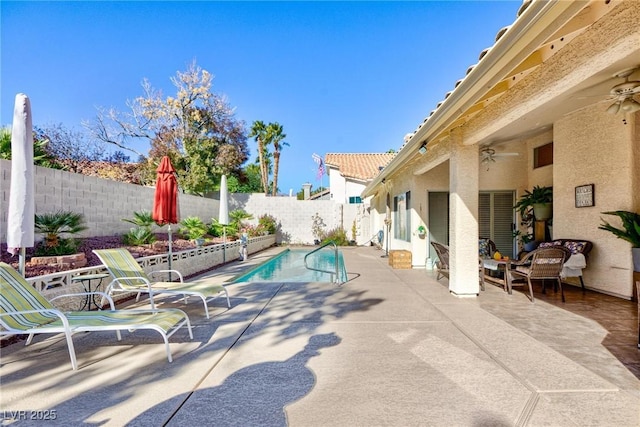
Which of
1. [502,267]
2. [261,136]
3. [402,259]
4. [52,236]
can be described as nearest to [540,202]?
[502,267]

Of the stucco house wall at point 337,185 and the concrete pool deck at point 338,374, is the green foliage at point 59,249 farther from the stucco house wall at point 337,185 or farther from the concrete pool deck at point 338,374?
the stucco house wall at point 337,185

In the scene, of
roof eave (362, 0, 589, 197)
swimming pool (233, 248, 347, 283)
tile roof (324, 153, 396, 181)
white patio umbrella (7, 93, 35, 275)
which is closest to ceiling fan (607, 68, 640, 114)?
roof eave (362, 0, 589, 197)

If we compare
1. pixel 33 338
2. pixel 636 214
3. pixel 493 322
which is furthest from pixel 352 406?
pixel 636 214

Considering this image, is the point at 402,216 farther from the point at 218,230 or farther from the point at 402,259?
the point at 218,230

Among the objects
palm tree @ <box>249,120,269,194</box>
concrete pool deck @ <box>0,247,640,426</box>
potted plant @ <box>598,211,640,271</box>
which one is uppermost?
palm tree @ <box>249,120,269,194</box>

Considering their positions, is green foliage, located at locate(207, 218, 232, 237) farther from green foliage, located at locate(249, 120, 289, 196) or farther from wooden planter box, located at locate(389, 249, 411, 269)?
green foliage, located at locate(249, 120, 289, 196)

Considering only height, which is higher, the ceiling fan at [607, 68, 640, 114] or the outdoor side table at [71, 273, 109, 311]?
the ceiling fan at [607, 68, 640, 114]

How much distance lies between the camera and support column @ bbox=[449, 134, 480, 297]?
6.41 metres

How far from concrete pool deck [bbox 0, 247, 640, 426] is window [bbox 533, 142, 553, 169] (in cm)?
529

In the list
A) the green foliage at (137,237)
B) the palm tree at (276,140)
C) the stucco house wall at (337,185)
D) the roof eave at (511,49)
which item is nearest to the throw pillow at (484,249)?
the roof eave at (511,49)

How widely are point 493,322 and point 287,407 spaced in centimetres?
363

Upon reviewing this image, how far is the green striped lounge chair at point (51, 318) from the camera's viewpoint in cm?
342

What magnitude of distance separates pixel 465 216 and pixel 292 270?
6.69 meters

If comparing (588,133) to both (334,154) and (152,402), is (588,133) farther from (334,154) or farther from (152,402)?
(334,154)
